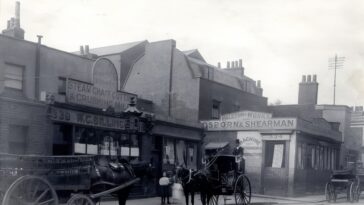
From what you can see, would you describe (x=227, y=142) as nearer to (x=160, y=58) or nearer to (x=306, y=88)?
(x=160, y=58)

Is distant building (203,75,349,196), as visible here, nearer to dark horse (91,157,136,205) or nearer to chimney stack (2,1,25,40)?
chimney stack (2,1,25,40)

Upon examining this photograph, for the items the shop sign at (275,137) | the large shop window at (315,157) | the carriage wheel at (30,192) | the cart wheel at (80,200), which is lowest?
the large shop window at (315,157)

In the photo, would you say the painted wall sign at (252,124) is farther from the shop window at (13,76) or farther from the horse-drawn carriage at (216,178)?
the shop window at (13,76)

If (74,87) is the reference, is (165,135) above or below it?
below

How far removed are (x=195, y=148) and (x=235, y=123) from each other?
3.09 metres

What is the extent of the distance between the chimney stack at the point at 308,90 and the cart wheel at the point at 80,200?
1075 inches

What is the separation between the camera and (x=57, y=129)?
16656 mm

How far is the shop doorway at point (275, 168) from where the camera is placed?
24469 millimetres

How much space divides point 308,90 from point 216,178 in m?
22.2

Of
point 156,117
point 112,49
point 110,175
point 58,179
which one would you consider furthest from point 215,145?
point 112,49

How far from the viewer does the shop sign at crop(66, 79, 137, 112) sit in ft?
54.5

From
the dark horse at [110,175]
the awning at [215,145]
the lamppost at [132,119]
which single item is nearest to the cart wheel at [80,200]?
the dark horse at [110,175]

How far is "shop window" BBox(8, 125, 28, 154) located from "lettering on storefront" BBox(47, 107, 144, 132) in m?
1.35

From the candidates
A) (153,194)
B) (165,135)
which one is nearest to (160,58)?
(165,135)
